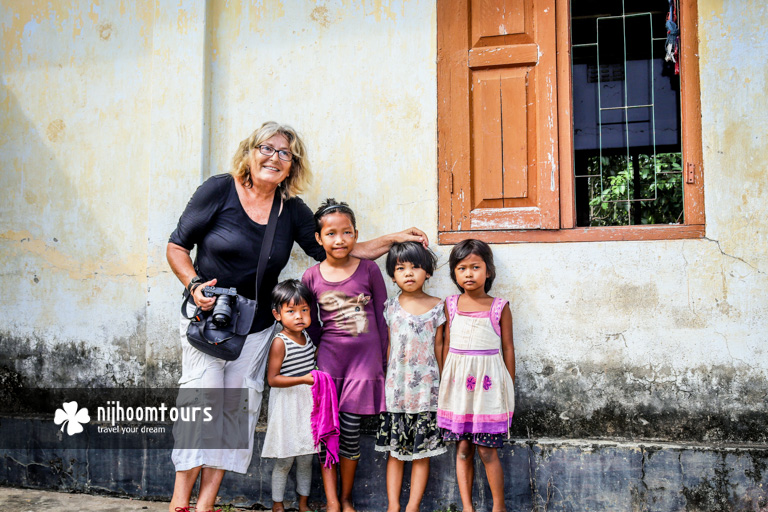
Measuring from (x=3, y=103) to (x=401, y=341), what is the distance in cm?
347

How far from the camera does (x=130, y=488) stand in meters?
3.92

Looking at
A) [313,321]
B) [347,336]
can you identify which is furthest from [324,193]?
[347,336]

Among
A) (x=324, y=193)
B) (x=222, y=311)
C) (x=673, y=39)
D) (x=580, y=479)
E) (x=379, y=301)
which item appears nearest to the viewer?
(x=222, y=311)

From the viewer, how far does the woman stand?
310cm

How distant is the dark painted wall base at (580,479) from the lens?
3.31 m

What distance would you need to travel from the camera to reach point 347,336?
11.2 ft

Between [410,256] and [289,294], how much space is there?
0.72 meters

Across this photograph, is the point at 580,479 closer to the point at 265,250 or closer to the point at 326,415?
the point at 326,415

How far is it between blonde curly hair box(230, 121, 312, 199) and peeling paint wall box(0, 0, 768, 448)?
0.43m

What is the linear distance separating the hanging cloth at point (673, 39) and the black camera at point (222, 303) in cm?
295

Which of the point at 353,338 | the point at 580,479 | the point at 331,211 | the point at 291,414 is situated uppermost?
the point at 331,211

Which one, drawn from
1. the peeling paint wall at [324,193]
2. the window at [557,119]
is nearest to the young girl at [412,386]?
the peeling paint wall at [324,193]

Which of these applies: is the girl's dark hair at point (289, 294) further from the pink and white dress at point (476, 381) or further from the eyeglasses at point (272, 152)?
the pink and white dress at point (476, 381)

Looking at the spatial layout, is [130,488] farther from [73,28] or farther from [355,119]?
[73,28]
